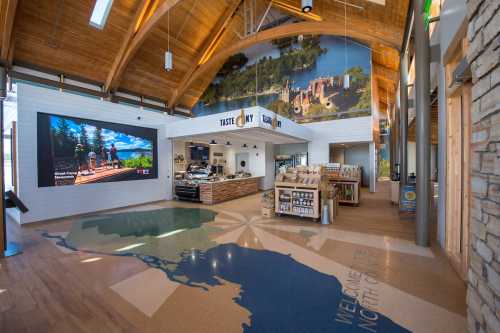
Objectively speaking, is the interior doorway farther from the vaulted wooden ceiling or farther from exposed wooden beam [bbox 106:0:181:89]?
exposed wooden beam [bbox 106:0:181:89]

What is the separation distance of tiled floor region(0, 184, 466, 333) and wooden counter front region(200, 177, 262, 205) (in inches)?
121

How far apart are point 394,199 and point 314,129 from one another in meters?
5.05

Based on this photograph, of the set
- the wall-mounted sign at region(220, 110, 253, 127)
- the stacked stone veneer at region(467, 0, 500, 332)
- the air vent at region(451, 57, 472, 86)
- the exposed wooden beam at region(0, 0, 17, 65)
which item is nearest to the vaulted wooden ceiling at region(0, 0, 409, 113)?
the exposed wooden beam at region(0, 0, 17, 65)

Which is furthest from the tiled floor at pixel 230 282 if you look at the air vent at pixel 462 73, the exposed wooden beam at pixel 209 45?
the exposed wooden beam at pixel 209 45

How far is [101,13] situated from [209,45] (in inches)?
203

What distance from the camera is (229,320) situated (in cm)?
200

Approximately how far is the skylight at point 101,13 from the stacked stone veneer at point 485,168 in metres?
11.0

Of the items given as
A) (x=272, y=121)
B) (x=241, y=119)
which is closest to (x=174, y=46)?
(x=241, y=119)

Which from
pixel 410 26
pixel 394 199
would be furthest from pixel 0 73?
pixel 394 199

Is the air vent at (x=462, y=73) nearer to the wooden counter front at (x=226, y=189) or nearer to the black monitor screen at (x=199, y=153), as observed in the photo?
the wooden counter front at (x=226, y=189)

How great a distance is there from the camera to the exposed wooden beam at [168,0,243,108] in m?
10.7

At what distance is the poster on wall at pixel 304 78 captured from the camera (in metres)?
10.3

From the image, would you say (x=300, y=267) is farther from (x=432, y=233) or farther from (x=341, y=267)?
(x=432, y=233)

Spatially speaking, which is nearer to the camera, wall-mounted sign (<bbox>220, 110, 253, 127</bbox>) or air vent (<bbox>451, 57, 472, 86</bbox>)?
air vent (<bbox>451, 57, 472, 86</bbox>)
